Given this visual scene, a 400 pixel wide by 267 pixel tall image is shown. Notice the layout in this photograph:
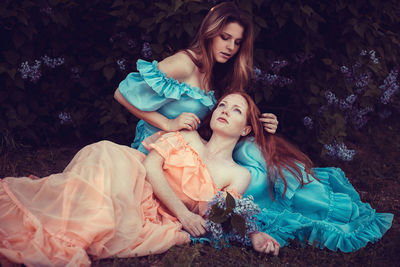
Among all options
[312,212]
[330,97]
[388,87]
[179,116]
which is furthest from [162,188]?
[388,87]

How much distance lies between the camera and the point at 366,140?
494 centimetres

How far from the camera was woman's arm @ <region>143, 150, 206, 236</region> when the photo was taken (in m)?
2.51

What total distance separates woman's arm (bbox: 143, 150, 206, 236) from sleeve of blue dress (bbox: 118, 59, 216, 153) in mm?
379

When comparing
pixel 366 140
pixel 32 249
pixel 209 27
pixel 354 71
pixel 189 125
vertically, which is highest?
pixel 209 27

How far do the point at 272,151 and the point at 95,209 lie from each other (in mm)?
1410

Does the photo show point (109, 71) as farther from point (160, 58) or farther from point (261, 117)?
point (261, 117)

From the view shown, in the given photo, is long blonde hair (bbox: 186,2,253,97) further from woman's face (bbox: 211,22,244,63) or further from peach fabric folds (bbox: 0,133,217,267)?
peach fabric folds (bbox: 0,133,217,267)

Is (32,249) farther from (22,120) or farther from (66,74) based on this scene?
(66,74)

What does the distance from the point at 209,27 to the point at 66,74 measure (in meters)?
1.73

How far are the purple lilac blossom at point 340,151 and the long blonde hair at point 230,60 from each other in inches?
40.3

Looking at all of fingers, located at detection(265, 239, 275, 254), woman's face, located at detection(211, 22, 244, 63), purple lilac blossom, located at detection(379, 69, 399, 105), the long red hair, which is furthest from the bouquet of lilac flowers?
purple lilac blossom, located at detection(379, 69, 399, 105)

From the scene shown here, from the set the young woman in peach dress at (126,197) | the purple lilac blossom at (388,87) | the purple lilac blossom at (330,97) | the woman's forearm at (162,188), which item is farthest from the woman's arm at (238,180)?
the purple lilac blossom at (388,87)

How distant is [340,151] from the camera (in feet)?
11.8

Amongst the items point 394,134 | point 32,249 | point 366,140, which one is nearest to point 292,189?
point 32,249
